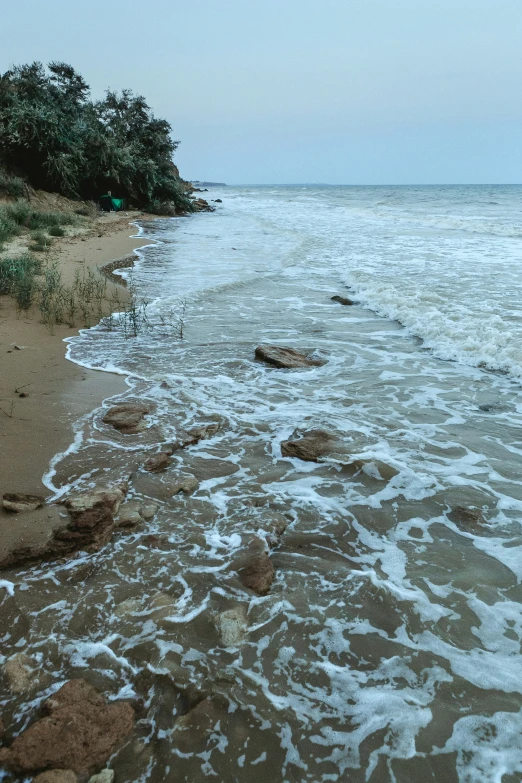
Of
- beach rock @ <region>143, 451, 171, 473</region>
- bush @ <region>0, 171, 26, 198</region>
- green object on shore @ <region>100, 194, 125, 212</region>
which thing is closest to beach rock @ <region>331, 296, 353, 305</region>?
→ beach rock @ <region>143, 451, 171, 473</region>

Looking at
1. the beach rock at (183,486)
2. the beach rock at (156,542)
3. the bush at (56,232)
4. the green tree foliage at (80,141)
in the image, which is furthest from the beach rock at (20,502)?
the green tree foliage at (80,141)

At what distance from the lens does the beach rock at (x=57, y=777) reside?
6.17ft

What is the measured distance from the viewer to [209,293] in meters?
10.7

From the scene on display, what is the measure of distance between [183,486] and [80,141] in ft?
92.8

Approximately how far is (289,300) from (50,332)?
475 cm

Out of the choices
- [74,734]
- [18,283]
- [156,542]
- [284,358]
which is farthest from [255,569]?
[18,283]

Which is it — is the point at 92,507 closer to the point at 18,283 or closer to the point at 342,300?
the point at 18,283

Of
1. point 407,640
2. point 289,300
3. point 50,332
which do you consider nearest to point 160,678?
point 407,640

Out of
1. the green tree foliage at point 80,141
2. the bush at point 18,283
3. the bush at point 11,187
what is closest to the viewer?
the bush at point 18,283

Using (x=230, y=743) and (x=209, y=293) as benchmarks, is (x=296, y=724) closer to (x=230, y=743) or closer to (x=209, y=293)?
(x=230, y=743)

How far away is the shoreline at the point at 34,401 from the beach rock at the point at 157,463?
0.74 m

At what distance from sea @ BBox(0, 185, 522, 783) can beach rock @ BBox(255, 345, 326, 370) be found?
11cm

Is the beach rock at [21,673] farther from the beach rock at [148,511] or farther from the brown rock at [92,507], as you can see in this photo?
the beach rock at [148,511]

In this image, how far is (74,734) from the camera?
204 centimetres
